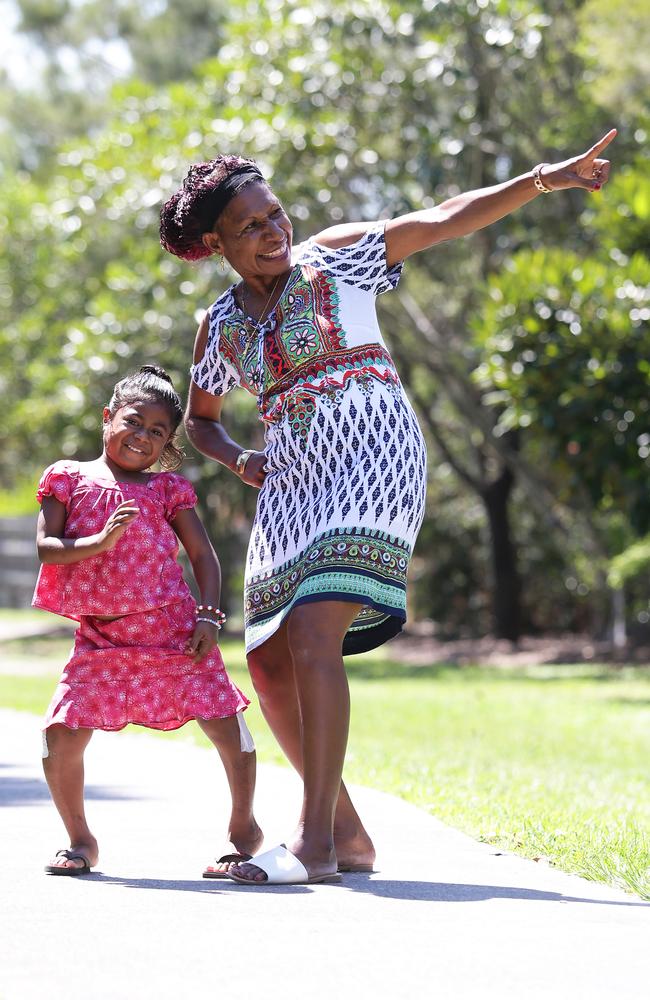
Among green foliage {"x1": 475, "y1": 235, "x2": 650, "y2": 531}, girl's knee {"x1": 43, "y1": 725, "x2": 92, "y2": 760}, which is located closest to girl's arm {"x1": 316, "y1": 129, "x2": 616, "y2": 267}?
girl's knee {"x1": 43, "y1": 725, "x2": 92, "y2": 760}

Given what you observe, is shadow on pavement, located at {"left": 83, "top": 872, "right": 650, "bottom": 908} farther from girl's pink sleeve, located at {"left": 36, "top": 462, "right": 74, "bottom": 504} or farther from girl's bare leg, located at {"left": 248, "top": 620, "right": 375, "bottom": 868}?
girl's pink sleeve, located at {"left": 36, "top": 462, "right": 74, "bottom": 504}

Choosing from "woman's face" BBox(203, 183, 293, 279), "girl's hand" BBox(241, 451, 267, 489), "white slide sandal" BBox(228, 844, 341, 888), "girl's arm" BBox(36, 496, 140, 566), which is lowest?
"white slide sandal" BBox(228, 844, 341, 888)

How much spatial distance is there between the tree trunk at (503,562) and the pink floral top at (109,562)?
1564cm

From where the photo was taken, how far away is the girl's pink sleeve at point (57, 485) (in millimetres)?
4734

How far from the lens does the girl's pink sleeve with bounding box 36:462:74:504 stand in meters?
4.73

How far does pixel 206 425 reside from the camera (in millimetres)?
5156

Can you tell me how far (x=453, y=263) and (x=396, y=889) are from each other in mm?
15337

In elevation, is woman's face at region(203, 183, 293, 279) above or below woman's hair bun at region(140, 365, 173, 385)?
above

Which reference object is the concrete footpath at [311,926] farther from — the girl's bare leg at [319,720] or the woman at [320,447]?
the woman at [320,447]

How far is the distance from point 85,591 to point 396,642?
17.3 meters

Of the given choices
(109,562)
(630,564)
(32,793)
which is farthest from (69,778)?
(630,564)

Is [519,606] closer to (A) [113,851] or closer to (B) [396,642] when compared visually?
(B) [396,642]

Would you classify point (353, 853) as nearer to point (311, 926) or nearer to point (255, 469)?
point (311, 926)

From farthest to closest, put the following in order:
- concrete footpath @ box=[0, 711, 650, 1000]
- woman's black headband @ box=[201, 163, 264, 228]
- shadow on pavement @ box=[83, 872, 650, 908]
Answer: woman's black headband @ box=[201, 163, 264, 228] → shadow on pavement @ box=[83, 872, 650, 908] → concrete footpath @ box=[0, 711, 650, 1000]
